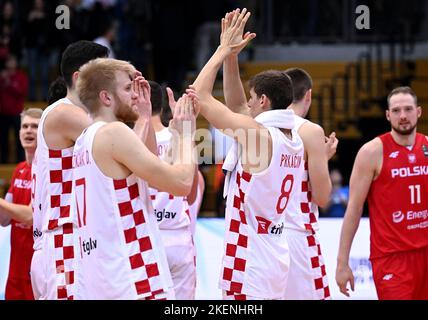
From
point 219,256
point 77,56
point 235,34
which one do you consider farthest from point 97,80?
point 219,256

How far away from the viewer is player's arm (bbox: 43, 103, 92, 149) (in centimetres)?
662

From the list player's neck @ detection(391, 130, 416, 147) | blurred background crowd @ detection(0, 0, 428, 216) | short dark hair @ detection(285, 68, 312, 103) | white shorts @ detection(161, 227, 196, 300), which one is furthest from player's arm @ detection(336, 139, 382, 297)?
blurred background crowd @ detection(0, 0, 428, 216)

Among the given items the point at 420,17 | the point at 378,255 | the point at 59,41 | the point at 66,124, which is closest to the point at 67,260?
the point at 66,124

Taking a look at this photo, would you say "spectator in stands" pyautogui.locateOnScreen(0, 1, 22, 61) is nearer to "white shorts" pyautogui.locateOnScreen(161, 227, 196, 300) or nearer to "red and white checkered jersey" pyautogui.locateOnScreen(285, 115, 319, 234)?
"white shorts" pyautogui.locateOnScreen(161, 227, 196, 300)

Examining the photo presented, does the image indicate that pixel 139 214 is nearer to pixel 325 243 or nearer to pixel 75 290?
pixel 75 290

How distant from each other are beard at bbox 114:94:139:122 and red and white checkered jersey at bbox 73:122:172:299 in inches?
5.1

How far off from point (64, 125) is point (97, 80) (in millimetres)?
1012

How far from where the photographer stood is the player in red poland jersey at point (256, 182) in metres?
6.58

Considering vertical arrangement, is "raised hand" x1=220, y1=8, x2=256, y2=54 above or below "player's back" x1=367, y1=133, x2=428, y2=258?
above

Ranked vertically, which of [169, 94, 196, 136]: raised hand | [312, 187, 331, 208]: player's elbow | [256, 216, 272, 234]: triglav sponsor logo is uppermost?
[169, 94, 196, 136]: raised hand

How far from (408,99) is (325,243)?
2.50 meters

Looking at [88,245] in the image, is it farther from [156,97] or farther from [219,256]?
[219,256]

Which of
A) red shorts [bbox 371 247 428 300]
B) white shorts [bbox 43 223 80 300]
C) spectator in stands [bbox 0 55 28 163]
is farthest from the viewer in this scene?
spectator in stands [bbox 0 55 28 163]

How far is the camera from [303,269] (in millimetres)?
7293
